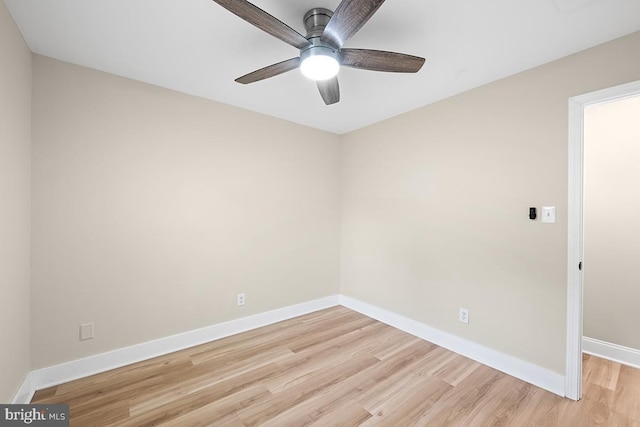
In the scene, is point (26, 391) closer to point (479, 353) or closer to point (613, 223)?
point (479, 353)

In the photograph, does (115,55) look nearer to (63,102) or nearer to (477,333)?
(63,102)

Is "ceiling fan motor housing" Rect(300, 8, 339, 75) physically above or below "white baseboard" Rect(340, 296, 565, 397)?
above

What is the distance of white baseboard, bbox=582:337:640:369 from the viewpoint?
2.17 metres

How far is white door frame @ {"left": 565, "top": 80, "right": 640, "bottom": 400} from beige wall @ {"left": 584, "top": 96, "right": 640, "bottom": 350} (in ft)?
3.08

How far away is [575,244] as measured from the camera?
1813mm

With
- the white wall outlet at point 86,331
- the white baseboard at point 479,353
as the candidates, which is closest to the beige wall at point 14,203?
the white wall outlet at point 86,331

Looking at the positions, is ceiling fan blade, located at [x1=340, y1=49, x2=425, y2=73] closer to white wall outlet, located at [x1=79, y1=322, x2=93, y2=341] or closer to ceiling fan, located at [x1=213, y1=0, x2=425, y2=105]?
ceiling fan, located at [x1=213, y1=0, x2=425, y2=105]

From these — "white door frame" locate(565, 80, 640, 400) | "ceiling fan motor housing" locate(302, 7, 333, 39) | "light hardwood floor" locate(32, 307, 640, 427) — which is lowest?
"light hardwood floor" locate(32, 307, 640, 427)

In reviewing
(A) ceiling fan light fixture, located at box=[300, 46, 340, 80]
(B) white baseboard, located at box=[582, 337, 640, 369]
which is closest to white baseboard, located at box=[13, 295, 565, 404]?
(B) white baseboard, located at box=[582, 337, 640, 369]

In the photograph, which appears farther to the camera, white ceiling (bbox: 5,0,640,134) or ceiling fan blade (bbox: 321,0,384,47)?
white ceiling (bbox: 5,0,640,134)

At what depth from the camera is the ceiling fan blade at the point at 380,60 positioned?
147cm

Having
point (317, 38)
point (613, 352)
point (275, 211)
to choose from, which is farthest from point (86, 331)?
point (613, 352)

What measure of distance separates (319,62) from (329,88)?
345mm

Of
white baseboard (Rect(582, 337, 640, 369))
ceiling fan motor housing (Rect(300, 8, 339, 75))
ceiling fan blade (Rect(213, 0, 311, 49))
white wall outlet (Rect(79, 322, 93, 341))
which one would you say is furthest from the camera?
white baseboard (Rect(582, 337, 640, 369))
